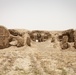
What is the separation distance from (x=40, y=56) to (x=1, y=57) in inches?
184

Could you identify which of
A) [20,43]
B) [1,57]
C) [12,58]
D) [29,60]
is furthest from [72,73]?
[20,43]

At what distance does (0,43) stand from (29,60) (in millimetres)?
7855

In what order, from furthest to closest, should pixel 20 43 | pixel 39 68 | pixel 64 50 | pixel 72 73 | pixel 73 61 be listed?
pixel 20 43 < pixel 64 50 < pixel 73 61 < pixel 39 68 < pixel 72 73

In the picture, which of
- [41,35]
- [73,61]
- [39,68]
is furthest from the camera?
[41,35]

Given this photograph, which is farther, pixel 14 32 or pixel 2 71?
pixel 14 32

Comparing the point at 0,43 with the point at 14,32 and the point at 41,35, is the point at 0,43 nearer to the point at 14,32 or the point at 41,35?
the point at 14,32

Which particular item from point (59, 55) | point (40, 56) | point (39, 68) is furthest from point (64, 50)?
point (39, 68)

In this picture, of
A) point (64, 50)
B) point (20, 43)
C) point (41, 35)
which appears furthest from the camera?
point (41, 35)

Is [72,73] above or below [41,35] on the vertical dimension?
below

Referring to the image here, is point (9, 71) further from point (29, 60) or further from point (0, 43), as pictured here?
point (0, 43)

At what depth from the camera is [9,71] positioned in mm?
15859

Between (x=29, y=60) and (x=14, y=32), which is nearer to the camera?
(x=29, y=60)

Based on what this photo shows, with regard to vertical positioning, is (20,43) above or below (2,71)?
above

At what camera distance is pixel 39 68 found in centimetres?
1658
